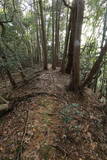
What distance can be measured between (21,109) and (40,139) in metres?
1.31

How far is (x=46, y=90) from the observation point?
4.20 m

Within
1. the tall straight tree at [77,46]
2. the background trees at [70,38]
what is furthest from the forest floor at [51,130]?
the background trees at [70,38]

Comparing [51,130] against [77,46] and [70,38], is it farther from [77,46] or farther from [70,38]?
[70,38]

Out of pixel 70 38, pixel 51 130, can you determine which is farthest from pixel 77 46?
pixel 51 130

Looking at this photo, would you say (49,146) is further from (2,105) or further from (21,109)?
(2,105)

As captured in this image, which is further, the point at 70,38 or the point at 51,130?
the point at 70,38

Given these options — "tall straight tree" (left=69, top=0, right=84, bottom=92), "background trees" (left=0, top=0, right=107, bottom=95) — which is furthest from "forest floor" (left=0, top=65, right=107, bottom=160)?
"background trees" (left=0, top=0, right=107, bottom=95)

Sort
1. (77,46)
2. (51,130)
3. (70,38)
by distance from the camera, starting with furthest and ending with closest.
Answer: (70,38)
(77,46)
(51,130)

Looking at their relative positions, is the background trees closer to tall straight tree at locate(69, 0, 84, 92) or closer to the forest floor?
tall straight tree at locate(69, 0, 84, 92)

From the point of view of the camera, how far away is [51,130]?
2.50 metres

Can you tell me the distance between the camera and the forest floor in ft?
7.00

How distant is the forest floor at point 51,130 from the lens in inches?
84.0

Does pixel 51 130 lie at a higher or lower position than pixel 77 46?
lower

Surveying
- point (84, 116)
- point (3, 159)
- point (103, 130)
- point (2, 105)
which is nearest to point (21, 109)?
point (2, 105)
